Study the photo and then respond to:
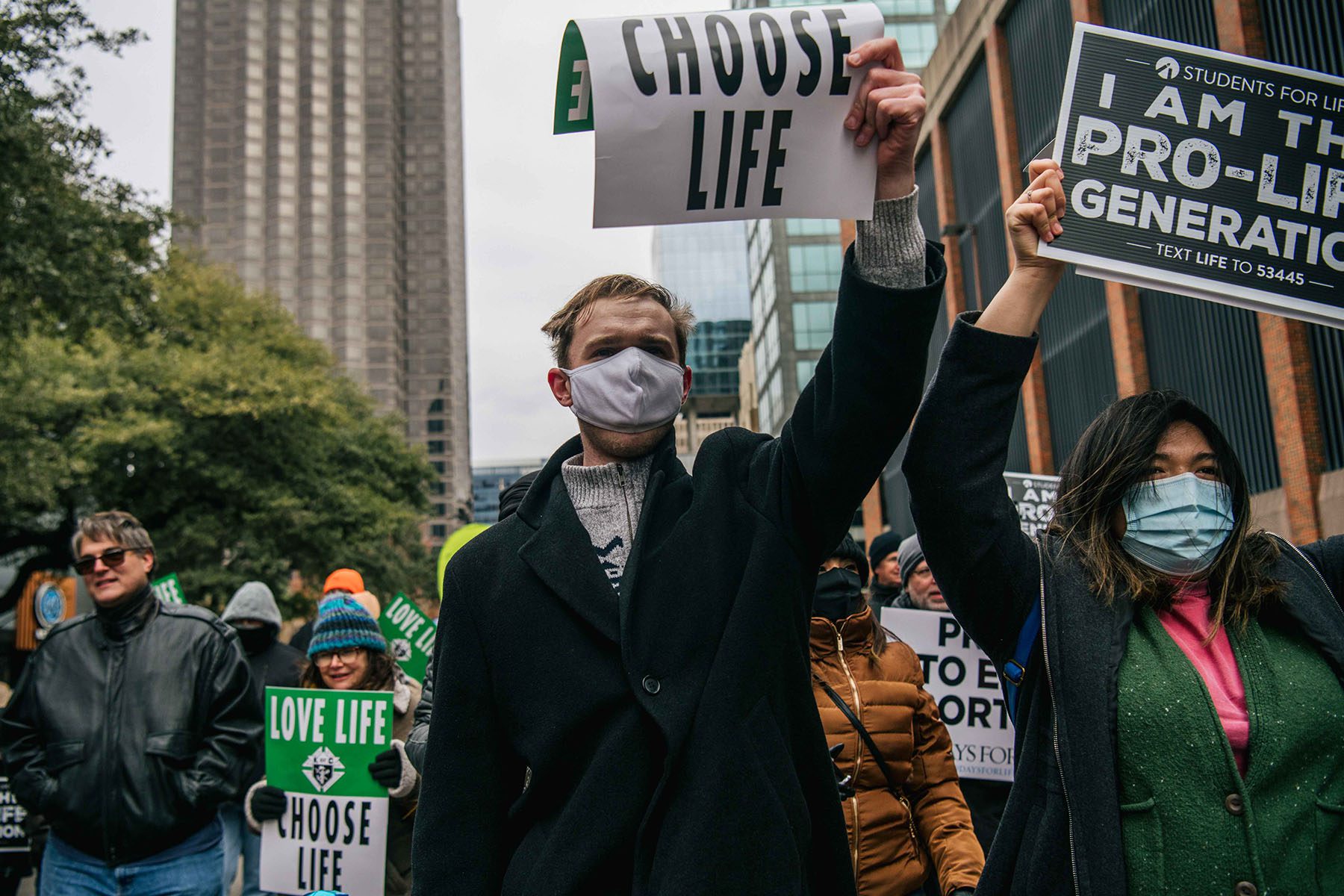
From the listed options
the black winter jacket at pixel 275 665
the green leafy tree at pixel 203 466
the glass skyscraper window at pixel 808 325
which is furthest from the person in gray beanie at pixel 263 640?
the glass skyscraper window at pixel 808 325

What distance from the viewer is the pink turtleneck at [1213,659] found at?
7.31 feet

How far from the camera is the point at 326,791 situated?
5.03 m

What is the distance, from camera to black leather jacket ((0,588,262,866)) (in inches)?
183

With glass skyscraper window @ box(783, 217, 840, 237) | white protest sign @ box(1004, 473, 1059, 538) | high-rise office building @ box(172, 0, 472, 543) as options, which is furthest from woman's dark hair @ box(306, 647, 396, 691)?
high-rise office building @ box(172, 0, 472, 543)

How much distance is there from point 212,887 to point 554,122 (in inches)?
153

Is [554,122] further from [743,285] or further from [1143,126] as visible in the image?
[743,285]

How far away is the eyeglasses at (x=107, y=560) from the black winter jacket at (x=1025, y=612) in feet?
12.1

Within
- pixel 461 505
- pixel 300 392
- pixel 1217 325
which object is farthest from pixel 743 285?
pixel 1217 325

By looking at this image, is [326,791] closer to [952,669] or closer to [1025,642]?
[952,669]

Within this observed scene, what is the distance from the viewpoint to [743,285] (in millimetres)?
107750

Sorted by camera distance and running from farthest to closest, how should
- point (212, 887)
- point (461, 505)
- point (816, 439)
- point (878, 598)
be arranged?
point (461, 505), point (878, 598), point (212, 887), point (816, 439)

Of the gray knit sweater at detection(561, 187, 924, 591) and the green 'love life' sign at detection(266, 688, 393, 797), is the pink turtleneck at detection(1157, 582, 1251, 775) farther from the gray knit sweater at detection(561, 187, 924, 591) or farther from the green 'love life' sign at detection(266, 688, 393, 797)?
the green 'love life' sign at detection(266, 688, 393, 797)

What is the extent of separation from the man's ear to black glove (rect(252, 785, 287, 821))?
332 cm

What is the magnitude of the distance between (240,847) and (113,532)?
8.29 feet
